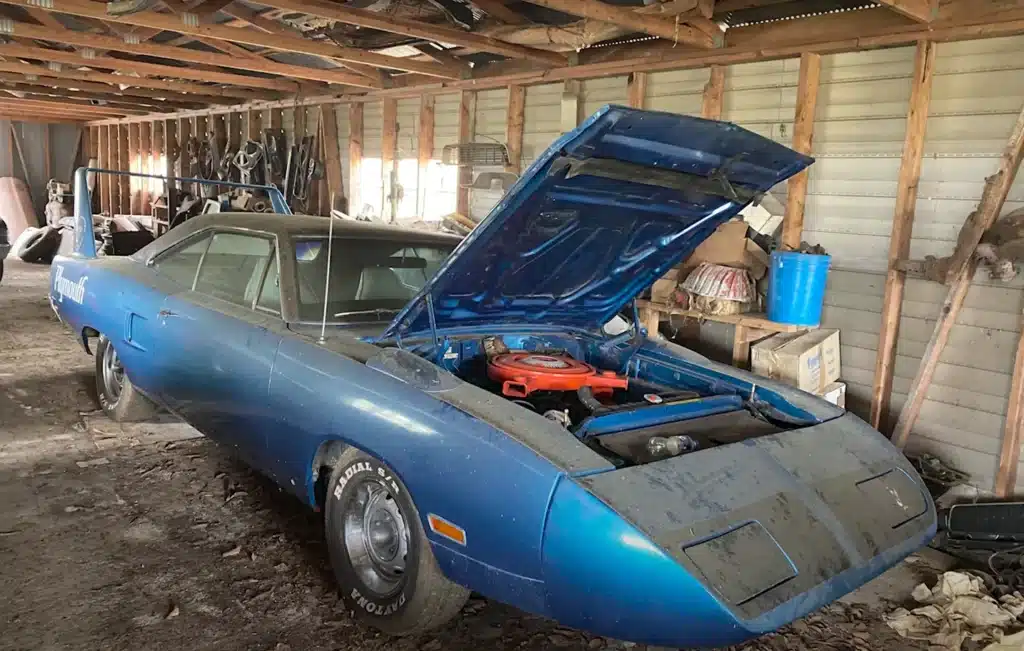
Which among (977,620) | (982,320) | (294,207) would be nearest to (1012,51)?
(982,320)

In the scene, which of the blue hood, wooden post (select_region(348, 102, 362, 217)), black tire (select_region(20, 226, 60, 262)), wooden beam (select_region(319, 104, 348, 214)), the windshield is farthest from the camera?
black tire (select_region(20, 226, 60, 262))

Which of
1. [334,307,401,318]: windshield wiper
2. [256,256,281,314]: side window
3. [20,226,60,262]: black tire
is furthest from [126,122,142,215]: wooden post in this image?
[334,307,401,318]: windshield wiper

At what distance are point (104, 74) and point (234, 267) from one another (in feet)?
21.9

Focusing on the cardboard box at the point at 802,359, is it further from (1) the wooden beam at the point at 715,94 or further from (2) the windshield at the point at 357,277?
(2) the windshield at the point at 357,277

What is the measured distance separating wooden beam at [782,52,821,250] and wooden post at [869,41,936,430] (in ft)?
1.87

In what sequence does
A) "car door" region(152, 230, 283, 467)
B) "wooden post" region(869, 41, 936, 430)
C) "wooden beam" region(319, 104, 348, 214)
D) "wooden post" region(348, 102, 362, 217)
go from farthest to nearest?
"wooden beam" region(319, 104, 348, 214) → "wooden post" region(348, 102, 362, 217) → "wooden post" region(869, 41, 936, 430) → "car door" region(152, 230, 283, 467)

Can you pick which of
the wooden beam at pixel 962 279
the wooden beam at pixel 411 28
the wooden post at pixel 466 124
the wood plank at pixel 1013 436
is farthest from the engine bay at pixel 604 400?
the wooden post at pixel 466 124

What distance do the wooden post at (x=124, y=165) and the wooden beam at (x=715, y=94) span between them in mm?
13814

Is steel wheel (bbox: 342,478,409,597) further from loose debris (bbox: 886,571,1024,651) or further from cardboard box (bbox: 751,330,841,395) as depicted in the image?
cardboard box (bbox: 751,330,841,395)

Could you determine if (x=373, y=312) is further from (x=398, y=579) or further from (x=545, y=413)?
(x=398, y=579)

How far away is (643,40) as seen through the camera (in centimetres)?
567

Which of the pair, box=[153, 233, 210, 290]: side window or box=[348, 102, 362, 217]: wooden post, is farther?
box=[348, 102, 362, 217]: wooden post

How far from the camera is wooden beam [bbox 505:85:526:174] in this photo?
6801mm

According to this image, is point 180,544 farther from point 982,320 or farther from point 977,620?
point 982,320
